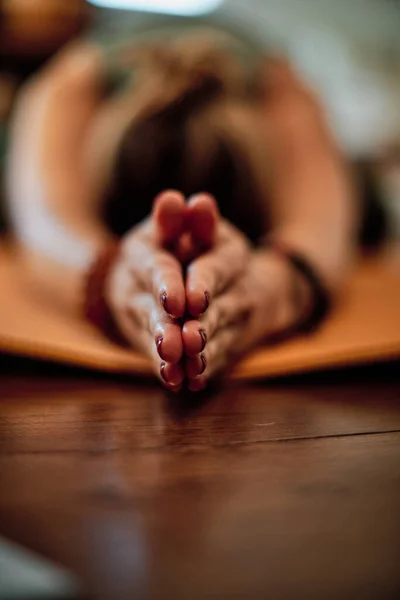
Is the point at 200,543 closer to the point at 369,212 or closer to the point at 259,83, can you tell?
the point at 259,83

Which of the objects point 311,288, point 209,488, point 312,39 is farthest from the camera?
point 312,39

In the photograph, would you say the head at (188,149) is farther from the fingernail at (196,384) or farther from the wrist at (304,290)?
the fingernail at (196,384)

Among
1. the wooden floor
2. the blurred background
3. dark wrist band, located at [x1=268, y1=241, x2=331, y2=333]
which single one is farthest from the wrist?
the blurred background

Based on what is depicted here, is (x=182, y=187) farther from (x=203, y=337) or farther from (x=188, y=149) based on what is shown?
(x=203, y=337)

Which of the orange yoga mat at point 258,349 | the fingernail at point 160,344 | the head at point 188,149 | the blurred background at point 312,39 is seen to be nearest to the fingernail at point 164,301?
the fingernail at point 160,344

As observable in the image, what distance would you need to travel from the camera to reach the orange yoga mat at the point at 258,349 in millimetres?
708

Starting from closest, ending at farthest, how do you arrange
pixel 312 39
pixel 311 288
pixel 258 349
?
pixel 258 349 < pixel 311 288 < pixel 312 39

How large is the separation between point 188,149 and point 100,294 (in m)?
0.33

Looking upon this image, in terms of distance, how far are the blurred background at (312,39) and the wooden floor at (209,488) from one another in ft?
3.06

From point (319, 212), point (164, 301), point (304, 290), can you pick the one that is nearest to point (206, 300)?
point (164, 301)

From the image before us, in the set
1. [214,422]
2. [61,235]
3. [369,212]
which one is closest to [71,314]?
[61,235]

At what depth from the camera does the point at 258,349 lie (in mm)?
766

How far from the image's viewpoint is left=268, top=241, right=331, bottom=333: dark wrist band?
85 cm

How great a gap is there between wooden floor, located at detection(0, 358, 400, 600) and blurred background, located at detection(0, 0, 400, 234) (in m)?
0.93
